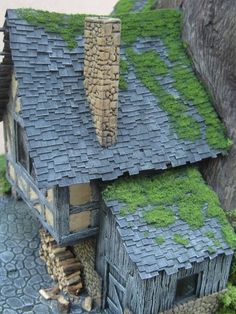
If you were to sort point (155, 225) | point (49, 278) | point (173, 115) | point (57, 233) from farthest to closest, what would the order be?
point (49, 278) < point (173, 115) < point (57, 233) < point (155, 225)

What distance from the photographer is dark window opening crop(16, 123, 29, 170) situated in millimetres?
11884

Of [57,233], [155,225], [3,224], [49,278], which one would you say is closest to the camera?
[155,225]

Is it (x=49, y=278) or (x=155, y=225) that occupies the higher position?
(x=155, y=225)

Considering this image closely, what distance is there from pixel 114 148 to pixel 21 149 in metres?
3.05

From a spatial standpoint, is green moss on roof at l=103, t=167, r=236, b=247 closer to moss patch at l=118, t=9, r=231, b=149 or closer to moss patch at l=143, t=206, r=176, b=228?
moss patch at l=143, t=206, r=176, b=228

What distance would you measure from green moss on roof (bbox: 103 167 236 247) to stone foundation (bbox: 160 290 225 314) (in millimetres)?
1528

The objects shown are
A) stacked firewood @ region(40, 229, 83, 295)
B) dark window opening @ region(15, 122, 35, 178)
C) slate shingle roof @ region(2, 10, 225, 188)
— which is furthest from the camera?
dark window opening @ region(15, 122, 35, 178)

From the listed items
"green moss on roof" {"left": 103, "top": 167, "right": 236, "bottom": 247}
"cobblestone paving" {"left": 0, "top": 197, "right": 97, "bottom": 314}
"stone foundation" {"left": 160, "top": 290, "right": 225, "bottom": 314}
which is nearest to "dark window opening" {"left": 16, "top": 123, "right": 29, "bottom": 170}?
"cobblestone paving" {"left": 0, "top": 197, "right": 97, "bottom": 314}

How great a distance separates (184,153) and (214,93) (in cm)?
196

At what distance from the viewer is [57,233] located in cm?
1052

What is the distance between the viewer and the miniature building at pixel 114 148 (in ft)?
31.7

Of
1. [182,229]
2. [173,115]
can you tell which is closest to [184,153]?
[173,115]

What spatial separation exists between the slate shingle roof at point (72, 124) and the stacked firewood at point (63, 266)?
3.08m

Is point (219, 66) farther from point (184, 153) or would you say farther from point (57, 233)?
point (57, 233)
